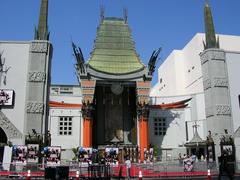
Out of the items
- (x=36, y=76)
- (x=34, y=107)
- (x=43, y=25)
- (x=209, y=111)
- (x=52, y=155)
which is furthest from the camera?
(x=209, y=111)

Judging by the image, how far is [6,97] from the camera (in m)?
22.9

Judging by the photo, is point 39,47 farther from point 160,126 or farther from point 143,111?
point 160,126

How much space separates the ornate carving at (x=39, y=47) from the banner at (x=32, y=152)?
688 cm

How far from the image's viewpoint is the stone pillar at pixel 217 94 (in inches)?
982

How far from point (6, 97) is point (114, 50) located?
17.8 metres

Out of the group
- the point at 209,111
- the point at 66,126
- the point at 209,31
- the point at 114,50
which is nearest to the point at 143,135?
the point at 66,126

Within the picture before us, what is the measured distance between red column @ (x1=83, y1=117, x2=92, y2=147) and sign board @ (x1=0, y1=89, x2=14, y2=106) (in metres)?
12.2

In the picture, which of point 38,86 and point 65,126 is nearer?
point 38,86

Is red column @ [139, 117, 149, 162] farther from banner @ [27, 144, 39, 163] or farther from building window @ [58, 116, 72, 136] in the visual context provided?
banner @ [27, 144, 39, 163]

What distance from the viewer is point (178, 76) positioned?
5797cm

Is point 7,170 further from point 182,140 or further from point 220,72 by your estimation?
point 182,140

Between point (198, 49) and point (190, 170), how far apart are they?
32.8 meters

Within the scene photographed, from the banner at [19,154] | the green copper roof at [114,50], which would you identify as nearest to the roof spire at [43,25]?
the banner at [19,154]

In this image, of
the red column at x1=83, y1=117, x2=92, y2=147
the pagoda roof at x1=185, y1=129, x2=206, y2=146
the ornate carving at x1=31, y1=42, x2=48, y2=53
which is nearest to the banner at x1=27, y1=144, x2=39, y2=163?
the ornate carving at x1=31, y1=42, x2=48, y2=53
